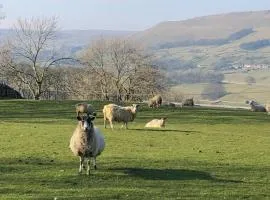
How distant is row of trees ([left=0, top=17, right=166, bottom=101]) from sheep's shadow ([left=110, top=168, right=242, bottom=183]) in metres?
58.1

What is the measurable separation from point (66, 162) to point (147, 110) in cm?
2920

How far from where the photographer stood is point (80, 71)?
92.4 metres

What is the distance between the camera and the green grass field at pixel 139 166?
44.5 ft

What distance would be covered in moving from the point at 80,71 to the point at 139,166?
2991 inches

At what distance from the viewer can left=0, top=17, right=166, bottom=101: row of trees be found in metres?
77.8

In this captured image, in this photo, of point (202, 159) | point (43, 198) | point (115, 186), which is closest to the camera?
point (43, 198)

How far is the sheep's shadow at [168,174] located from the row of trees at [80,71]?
58089 millimetres

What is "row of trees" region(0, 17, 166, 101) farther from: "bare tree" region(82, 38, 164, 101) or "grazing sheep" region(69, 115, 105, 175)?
"grazing sheep" region(69, 115, 105, 175)

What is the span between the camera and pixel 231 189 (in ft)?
47.0

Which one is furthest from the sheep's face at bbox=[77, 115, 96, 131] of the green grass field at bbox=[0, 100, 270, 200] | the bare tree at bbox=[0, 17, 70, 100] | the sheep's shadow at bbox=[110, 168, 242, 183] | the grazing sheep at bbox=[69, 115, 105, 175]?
the bare tree at bbox=[0, 17, 70, 100]

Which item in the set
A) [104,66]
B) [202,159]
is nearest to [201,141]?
[202,159]

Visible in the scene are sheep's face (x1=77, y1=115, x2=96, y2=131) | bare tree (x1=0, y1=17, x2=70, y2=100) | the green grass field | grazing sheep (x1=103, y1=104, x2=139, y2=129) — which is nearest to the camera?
the green grass field

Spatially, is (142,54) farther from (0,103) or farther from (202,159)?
(202,159)

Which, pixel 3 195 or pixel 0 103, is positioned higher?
pixel 3 195
